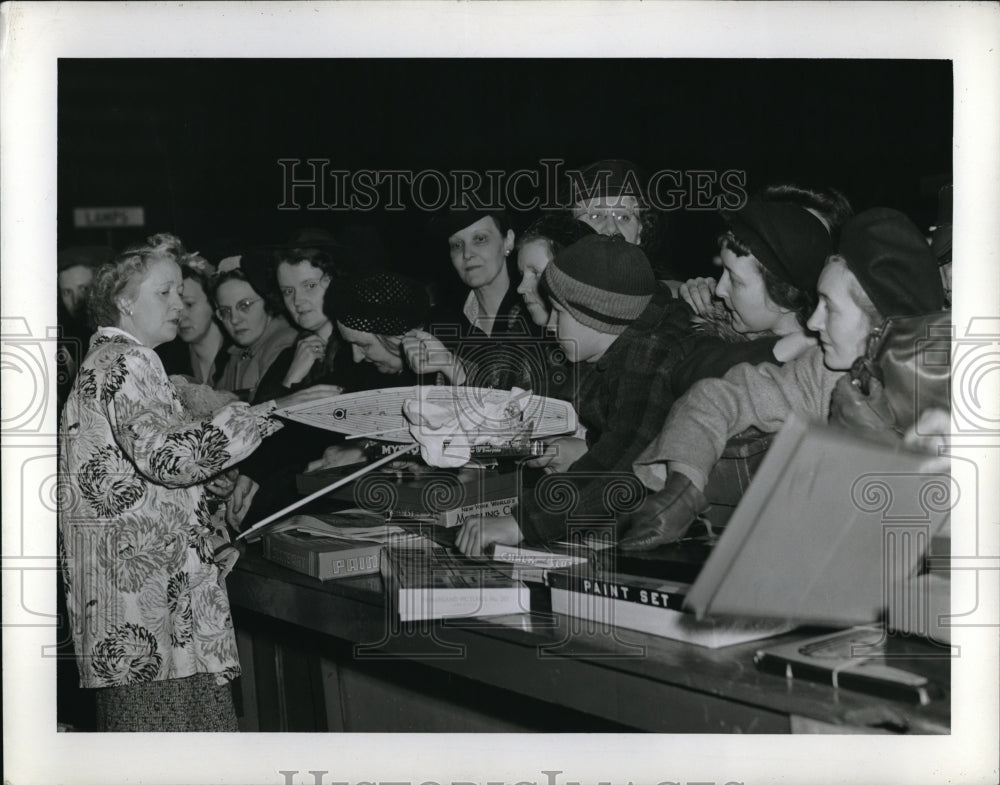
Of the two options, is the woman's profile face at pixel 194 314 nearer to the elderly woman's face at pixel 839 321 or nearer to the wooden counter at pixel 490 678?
the wooden counter at pixel 490 678

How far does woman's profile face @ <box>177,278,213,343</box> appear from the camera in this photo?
2.70 meters

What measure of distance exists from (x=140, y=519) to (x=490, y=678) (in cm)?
96

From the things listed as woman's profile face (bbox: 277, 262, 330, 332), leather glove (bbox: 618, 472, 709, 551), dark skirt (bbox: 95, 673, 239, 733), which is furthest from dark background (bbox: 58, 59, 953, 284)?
dark skirt (bbox: 95, 673, 239, 733)

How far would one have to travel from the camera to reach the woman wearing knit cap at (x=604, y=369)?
2506 millimetres

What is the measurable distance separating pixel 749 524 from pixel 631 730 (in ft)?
2.50

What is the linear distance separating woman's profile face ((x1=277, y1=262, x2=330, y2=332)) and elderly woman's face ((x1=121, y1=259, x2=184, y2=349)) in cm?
29

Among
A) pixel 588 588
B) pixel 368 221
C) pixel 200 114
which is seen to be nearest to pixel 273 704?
pixel 588 588

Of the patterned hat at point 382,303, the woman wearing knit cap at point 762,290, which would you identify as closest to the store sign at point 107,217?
the patterned hat at point 382,303

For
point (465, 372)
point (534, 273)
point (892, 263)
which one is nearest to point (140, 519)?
point (465, 372)

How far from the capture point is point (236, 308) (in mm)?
2820

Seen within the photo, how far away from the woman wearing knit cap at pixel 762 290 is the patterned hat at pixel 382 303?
2.33 ft

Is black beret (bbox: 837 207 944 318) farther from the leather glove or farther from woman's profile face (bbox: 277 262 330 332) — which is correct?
woman's profile face (bbox: 277 262 330 332)

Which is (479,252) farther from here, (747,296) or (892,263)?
(892,263)

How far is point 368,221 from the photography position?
2656 millimetres
